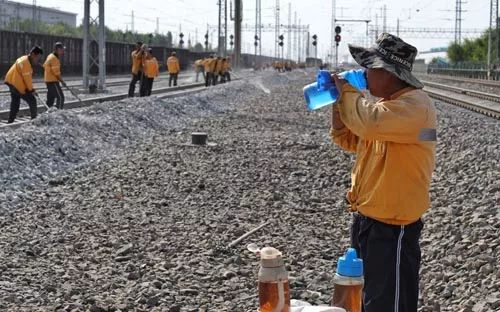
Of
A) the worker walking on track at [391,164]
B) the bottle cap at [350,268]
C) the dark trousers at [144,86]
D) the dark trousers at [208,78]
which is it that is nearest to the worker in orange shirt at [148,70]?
the dark trousers at [144,86]

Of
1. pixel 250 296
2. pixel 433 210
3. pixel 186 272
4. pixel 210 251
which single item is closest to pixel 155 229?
pixel 210 251

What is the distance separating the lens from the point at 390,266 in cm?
363

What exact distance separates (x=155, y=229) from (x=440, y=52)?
155 m

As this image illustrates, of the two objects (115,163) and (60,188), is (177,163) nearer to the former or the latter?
(115,163)

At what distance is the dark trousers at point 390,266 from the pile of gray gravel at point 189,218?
7.03ft

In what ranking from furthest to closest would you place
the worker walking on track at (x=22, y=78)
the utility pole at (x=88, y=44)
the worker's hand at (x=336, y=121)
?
the utility pole at (x=88, y=44)
the worker walking on track at (x=22, y=78)
the worker's hand at (x=336, y=121)

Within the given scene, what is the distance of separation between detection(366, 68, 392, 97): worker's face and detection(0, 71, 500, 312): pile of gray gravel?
2.60 metres

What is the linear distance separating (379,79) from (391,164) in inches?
15.5

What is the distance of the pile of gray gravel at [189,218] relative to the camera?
6.18m

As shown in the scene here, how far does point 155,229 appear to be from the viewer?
8.41 metres

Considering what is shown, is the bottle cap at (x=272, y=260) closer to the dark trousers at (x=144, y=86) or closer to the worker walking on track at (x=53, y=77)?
the worker walking on track at (x=53, y=77)

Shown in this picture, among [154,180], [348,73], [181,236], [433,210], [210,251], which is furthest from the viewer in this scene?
[154,180]

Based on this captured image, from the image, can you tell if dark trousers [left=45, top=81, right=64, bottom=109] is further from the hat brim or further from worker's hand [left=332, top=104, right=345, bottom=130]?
the hat brim

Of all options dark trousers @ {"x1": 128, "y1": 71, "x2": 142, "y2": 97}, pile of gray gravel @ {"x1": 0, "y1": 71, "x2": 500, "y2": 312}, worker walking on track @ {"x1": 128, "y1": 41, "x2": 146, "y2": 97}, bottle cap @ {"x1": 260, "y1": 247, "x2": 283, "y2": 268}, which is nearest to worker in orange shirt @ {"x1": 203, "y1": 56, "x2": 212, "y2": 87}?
dark trousers @ {"x1": 128, "y1": 71, "x2": 142, "y2": 97}
